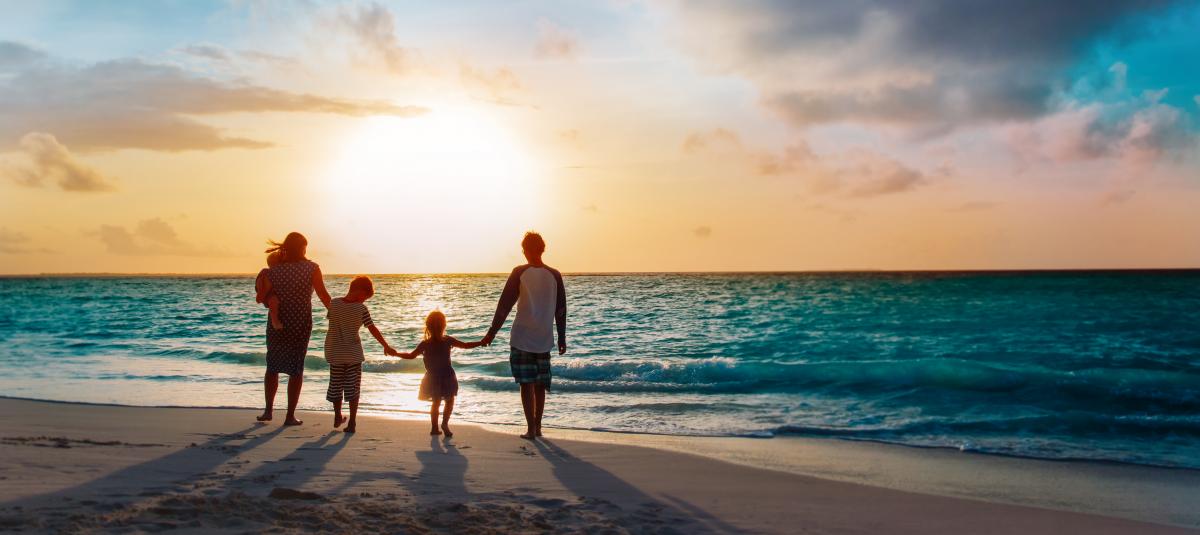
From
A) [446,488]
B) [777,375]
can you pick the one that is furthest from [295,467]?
[777,375]

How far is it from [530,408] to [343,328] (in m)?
1.96

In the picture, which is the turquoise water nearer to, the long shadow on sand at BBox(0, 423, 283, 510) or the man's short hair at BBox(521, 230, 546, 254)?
the man's short hair at BBox(521, 230, 546, 254)

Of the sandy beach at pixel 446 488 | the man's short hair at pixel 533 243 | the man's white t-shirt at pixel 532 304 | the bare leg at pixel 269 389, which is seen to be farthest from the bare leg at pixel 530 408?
the bare leg at pixel 269 389

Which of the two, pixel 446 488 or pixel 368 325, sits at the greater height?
pixel 368 325

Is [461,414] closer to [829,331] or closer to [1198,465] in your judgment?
[1198,465]

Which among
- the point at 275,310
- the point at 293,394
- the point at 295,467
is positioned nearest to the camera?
the point at 295,467

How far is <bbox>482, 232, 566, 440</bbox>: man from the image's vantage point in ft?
24.6

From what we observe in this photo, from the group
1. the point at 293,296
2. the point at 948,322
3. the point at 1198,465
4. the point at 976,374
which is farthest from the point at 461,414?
the point at 948,322

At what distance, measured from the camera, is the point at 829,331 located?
25438 millimetres

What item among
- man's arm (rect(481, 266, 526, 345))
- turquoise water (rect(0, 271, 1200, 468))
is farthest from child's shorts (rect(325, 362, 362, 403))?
turquoise water (rect(0, 271, 1200, 468))

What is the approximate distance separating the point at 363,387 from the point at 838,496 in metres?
9.54

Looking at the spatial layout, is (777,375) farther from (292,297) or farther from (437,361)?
(292,297)

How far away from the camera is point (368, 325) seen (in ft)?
25.2

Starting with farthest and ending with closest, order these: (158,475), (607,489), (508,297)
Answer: (508,297) < (607,489) < (158,475)
